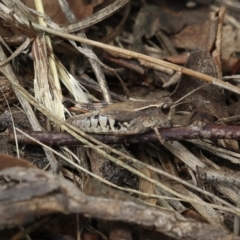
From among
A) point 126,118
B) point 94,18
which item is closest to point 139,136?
point 126,118

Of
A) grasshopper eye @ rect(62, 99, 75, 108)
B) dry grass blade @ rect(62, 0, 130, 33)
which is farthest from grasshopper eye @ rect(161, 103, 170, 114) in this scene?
dry grass blade @ rect(62, 0, 130, 33)

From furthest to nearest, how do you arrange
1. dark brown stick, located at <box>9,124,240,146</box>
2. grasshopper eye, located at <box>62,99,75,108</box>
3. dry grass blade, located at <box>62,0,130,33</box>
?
dry grass blade, located at <box>62,0,130,33</box> < grasshopper eye, located at <box>62,99,75,108</box> < dark brown stick, located at <box>9,124,240,146</box>

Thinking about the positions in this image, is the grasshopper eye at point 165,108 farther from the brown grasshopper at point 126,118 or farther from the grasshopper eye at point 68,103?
the grasshopper eye at point 68,103

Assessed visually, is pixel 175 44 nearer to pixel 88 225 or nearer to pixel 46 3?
pixel 46 3

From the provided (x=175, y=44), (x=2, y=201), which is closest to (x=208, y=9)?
(x=175, y=44)

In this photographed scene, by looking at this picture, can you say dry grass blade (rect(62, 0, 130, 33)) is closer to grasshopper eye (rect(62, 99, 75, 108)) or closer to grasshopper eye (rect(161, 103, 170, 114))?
grasshopper eye (rect(62, 99, 75, 108))

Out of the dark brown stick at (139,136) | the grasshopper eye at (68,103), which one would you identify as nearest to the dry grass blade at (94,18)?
the grasshopper eye at (68,103)

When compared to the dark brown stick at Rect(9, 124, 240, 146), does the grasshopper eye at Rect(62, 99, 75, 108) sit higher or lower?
higher

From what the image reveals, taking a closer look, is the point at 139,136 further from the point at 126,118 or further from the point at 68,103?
the point at 68,103

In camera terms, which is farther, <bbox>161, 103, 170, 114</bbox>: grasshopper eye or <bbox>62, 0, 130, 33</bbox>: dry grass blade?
<bbox>62, 0, 130, 33</bbox>: dry grass blade
